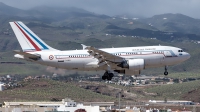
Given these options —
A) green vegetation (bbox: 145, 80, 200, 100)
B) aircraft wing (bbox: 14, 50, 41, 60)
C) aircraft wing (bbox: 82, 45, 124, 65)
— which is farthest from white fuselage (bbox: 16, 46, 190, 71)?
green vegetation (bbox: 145, 80, 200, 100)

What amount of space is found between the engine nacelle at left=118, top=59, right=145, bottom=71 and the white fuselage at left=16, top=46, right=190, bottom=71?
23.7 inches

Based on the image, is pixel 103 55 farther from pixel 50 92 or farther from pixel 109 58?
pixel 50 92

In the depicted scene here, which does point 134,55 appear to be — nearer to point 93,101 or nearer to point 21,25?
point 21,25

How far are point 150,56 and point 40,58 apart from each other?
14285mm

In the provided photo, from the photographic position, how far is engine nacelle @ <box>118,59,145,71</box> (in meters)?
87.7

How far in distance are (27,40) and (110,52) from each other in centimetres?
1137

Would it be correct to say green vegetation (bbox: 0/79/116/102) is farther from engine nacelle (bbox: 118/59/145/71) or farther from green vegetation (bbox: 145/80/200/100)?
engine nacelle (bbox: 118/59/145/71)

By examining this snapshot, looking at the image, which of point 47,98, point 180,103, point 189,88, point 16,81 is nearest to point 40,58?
point 47,98

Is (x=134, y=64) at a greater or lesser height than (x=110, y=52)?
lesser

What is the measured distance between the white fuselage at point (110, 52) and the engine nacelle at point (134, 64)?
601mm

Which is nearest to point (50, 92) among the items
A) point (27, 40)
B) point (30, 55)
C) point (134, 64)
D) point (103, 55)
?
point (27, 40)

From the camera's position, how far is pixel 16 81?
568ft

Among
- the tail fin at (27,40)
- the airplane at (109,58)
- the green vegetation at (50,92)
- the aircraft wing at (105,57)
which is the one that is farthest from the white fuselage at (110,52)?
the green vegetation at (50,92)

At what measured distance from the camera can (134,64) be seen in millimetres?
87812
